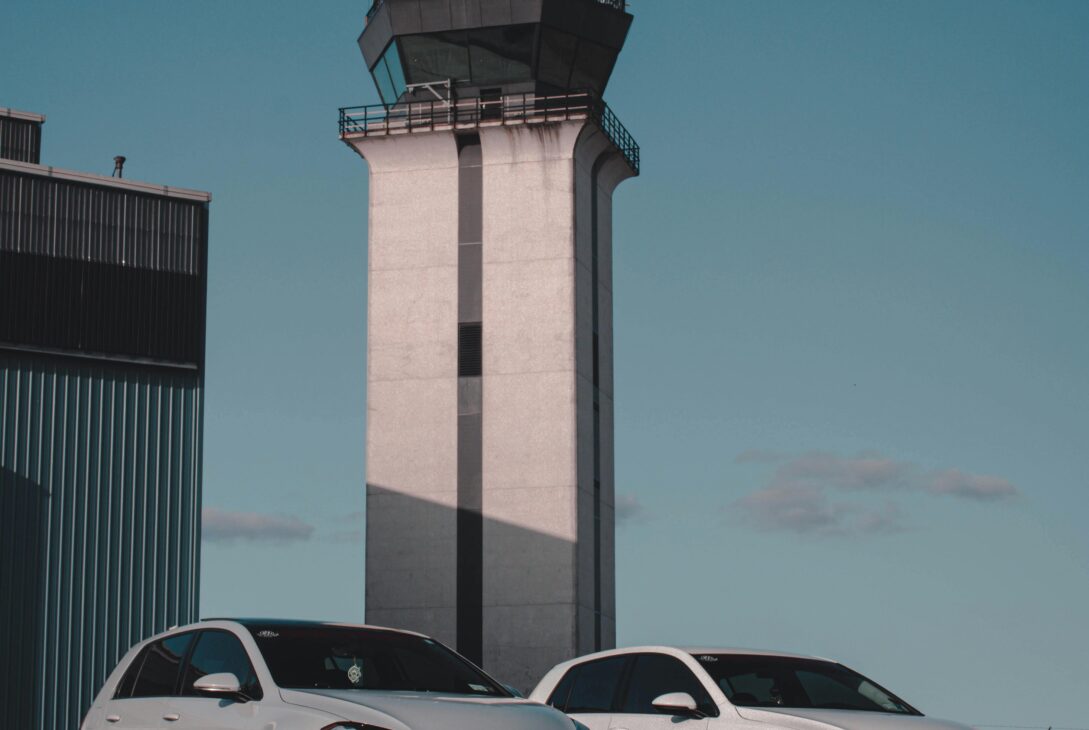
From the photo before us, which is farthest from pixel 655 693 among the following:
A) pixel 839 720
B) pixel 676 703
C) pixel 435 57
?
pixel 435 57

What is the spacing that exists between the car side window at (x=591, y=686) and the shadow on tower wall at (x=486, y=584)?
2759cm

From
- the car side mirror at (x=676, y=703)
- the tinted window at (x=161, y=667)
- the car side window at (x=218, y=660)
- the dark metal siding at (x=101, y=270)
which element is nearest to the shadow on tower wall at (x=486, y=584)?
the dark metal siding at (x=101, y=270)

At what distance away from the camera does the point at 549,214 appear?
44.8 metres

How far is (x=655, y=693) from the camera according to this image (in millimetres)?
13688

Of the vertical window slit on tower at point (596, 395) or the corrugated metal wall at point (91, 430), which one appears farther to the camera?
the vertical window slit on tower at point (596, 395)

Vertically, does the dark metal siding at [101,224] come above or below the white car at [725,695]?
above

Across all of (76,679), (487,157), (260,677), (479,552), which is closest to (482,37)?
(487,157)

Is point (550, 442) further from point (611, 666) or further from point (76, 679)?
point (611, 666)

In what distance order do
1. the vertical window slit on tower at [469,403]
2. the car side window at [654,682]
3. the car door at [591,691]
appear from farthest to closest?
the vertical window slit on tower at [469,403] → the car door at [591,691] → the car side window at [654,682]

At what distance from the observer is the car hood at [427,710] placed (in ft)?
32.5

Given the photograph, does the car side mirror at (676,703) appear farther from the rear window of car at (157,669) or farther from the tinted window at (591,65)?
the tinted window at (591,65)

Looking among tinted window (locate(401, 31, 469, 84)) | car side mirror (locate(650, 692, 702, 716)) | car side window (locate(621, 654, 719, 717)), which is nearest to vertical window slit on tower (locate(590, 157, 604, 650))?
tinted window (locate(401, 31, 469, 84))

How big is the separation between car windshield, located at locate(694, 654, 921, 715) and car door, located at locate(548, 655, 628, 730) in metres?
0.98

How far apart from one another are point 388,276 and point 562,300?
5.15m
